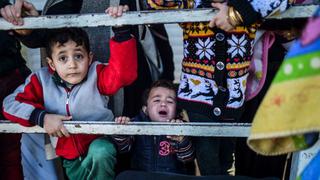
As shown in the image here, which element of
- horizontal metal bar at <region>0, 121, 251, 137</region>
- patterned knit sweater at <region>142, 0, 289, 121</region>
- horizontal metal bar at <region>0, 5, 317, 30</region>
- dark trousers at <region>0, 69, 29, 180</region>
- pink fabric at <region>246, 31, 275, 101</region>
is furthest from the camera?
dark trousers at <region>0, 69, 29, 180</region>

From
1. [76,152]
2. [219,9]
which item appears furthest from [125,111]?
[219,9]

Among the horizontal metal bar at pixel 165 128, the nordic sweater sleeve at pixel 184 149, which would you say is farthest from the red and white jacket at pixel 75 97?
the nordic sweater sleeve at pixel 184 149

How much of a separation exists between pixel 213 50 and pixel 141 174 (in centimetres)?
58

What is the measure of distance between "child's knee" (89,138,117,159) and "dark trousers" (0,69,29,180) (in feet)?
1.72

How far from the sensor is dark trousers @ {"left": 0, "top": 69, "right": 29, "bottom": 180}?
2365mm

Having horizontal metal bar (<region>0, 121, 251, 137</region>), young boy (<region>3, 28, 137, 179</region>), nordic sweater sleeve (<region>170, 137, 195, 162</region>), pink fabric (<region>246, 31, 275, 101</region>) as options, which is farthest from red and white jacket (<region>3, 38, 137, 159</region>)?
pink fabric (<region>246, 31, 275, 101</region>)

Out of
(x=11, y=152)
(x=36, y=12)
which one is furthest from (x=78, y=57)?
(x=11, y=152)

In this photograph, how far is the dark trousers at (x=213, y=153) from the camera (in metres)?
2.10

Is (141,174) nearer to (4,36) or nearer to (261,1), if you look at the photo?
(261,1)

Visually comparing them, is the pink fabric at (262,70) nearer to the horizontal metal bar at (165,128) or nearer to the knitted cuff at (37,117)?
the horizontal metal bar at (165,128)

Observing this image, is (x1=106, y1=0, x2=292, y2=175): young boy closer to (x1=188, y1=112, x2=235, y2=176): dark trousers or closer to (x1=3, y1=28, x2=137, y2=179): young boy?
(x1=188, y1=112, x2=235, y2=176): dark trousers

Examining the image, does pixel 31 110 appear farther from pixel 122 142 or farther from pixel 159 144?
pixel 159 144

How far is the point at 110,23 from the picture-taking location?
Result: 174 centimetres

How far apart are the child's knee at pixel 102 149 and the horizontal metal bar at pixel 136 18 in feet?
1.94
